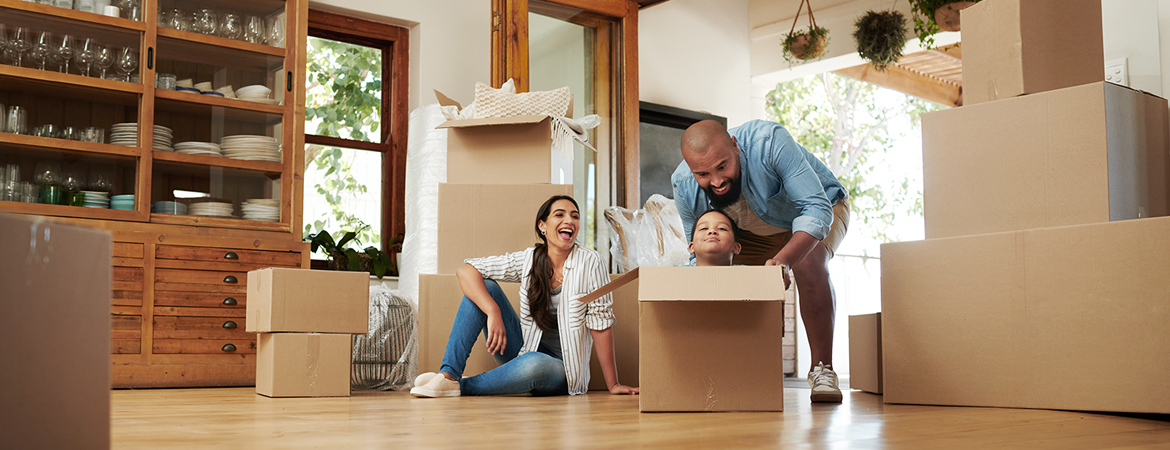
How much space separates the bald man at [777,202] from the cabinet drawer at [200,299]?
64.2 inches

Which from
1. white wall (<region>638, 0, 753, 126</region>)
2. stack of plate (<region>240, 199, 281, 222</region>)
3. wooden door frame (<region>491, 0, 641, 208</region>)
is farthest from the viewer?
white wall (<region>638, 0, 753, 126</region>)

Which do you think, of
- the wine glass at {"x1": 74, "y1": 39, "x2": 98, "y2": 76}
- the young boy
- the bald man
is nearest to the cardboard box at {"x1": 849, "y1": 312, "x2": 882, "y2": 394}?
the bald man

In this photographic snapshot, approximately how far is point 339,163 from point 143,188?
3.05ft

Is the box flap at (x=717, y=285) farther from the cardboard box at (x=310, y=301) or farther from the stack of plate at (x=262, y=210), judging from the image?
the stack of plate at (x=262, y=210)

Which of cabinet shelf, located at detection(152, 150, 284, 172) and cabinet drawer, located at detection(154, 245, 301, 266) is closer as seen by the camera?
cabinet drawer, located at detection(154, 245, 301, 266)

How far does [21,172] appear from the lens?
295cm

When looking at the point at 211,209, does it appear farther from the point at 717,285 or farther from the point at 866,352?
the point at 866,352

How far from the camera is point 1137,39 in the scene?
2.40 m

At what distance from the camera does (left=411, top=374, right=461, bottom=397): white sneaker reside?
90.1 inches

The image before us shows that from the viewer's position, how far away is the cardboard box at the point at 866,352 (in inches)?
95.7

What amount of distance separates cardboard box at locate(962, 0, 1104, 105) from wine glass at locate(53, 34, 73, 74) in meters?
2.86

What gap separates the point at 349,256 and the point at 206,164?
648 mm

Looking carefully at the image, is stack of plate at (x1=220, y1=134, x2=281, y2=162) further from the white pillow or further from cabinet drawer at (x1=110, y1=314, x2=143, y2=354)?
the white pillow

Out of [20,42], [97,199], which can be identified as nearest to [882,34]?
[97,199]
